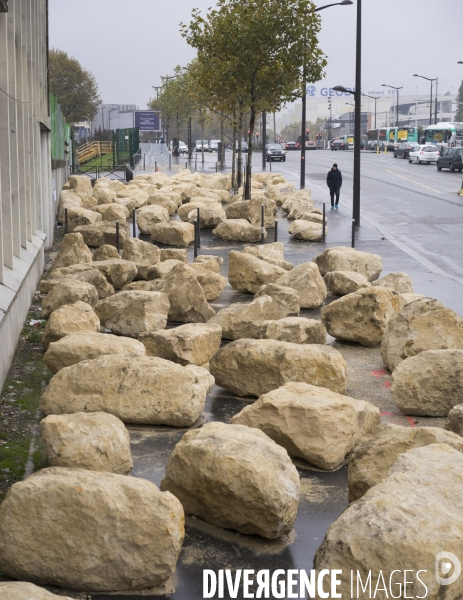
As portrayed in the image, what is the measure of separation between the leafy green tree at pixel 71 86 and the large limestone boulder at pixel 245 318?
203ft

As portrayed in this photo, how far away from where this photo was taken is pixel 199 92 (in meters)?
36.3

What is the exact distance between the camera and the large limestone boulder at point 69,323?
10.3 meters

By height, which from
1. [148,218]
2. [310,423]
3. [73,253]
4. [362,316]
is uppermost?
[148,218]

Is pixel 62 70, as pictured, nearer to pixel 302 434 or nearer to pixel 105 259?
pixel 105 259

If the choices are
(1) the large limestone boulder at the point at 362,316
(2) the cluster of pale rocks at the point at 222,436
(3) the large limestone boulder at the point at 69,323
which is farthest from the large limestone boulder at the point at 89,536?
(1) the large limestone boulder at the point at 362,316

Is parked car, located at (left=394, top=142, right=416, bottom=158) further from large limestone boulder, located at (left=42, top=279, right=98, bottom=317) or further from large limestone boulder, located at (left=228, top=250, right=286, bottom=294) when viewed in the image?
large limestone boulder, located at (left=42, top=279, right=98, bottom=317)

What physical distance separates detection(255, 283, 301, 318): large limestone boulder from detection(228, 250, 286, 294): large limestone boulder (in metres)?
2.33

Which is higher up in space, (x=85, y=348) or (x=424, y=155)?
(x=424, y=155)

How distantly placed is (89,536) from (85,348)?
3.97 metres

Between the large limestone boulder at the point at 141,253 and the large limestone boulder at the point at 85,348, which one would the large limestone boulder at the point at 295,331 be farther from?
the large limestone boulder at the point at 141,253

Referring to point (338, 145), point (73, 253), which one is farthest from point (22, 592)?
point (338, 145)

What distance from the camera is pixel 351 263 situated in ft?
53.5

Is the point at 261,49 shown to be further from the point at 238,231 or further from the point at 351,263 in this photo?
A: the point at 351,263

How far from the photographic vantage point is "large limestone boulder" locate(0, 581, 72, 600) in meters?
4.56
